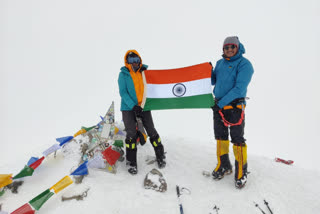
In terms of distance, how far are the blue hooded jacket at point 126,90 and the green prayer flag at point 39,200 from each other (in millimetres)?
2512

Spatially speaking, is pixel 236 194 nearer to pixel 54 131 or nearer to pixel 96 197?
pixel 96 197

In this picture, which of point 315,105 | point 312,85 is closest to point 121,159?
point 315,105

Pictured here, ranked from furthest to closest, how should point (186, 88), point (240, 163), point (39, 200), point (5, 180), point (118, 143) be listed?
1. point (118, 143)
2. point (186, 88)
3. point (240, 163)
4. point (5, 180)
5. point (39, 200)

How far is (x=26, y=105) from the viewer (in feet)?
114

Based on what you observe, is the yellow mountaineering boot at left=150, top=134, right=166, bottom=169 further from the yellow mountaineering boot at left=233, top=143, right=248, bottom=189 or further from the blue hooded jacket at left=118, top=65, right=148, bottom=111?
the yellow mountaineering boot at left=233, top=143, right=248, bottom=189

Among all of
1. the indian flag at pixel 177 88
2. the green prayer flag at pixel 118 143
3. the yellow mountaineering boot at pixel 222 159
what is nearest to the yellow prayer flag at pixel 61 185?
the green prayer flag at pixel 118 143

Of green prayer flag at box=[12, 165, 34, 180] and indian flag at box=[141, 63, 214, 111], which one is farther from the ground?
indian flag at box=[141, 63, 214, 111]

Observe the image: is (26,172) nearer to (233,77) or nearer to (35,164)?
(35,164)

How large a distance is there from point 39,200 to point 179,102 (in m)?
3.92

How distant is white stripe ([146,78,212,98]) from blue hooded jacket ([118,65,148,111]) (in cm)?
46

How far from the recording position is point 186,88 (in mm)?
5773

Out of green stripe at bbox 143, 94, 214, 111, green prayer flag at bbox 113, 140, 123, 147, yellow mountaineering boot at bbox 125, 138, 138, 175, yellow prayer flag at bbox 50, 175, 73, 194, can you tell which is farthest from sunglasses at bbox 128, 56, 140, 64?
yellow prayer flag at bbox 50, 175, 73, 194

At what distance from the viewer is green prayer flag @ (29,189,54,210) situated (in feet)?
13.6

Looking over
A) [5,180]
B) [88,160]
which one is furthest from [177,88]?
[5,180]
